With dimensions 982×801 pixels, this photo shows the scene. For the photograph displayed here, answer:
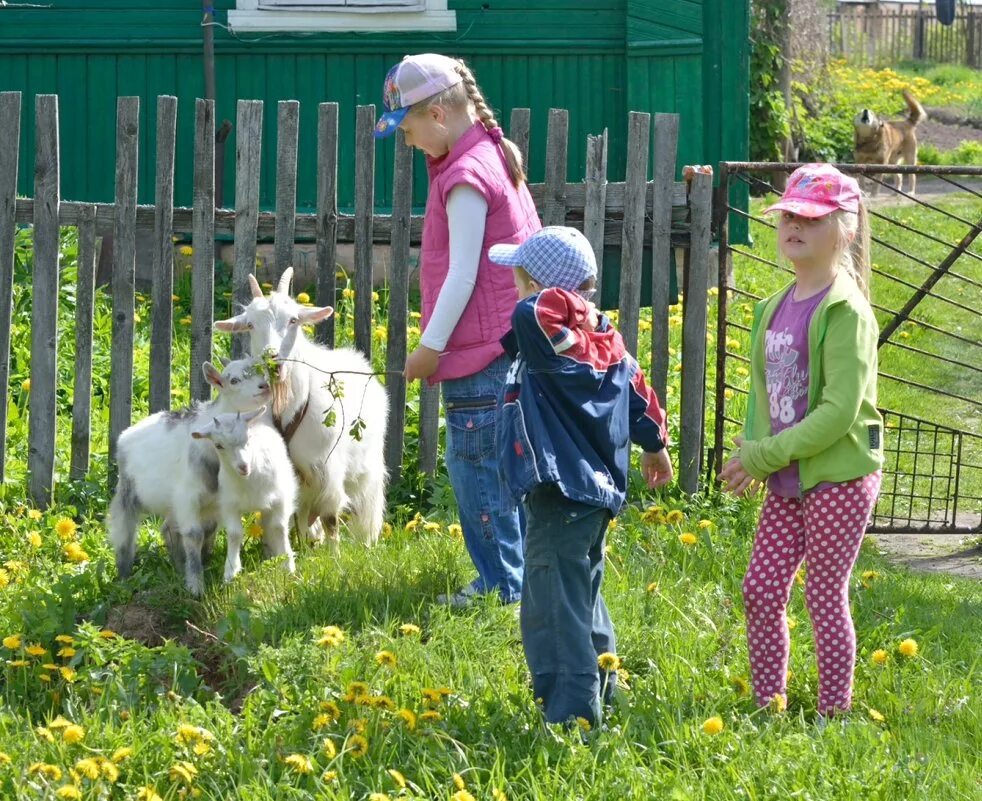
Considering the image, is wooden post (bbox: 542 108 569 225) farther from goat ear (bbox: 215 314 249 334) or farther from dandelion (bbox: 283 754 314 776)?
dandelion (bbox: 283 754 314 776)

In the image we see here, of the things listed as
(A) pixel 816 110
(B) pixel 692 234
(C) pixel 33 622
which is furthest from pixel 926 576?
(A) pixel 816 110

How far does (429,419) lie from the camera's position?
269 inches

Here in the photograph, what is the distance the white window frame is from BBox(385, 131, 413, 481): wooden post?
155 inches

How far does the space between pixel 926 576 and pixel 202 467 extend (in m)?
3.30

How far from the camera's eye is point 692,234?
6785 mm

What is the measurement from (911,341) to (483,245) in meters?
7.21

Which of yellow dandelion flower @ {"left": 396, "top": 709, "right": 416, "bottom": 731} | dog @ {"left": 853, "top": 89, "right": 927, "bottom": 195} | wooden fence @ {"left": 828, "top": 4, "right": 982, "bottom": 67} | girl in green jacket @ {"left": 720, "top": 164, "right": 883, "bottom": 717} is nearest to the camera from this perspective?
yellow dandelion flower @ {"left": 396, "top": 709, "right": 416, "bottom": 731}

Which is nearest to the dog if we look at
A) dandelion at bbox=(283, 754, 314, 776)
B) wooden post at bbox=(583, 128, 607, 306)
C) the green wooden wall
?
the green wooden wall

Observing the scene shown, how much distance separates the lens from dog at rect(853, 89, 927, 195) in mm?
17531

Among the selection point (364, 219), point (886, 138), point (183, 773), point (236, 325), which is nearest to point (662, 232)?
point (364, 219)

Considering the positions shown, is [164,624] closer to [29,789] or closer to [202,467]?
[202,467]

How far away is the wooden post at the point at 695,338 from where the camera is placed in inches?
265

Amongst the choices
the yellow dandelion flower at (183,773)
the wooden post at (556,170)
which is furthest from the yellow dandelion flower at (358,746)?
the wooden post at (556,170)

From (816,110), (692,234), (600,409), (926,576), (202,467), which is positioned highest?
(816,110)
